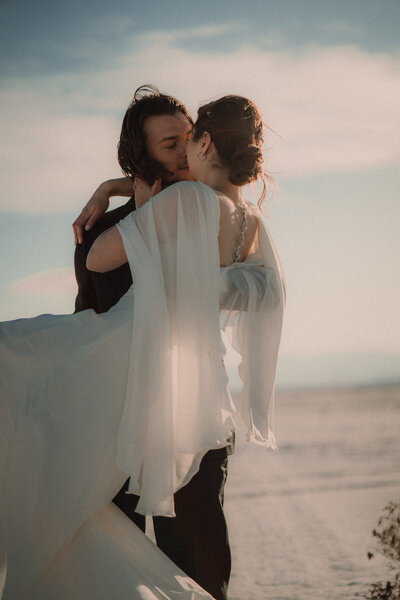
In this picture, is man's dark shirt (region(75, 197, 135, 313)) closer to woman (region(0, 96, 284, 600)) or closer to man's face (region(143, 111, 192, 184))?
man's face (region(143, 111, 192, 184))

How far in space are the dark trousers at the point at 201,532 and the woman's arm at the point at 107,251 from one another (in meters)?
0.94

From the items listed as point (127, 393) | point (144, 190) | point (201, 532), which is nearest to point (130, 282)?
point (144, 190)

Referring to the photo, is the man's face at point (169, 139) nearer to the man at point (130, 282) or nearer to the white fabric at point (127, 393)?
the man at point (130, 282)

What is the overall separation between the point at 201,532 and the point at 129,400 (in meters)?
0.71

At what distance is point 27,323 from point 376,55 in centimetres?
742

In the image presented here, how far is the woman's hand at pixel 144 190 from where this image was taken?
371cm

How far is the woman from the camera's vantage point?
111 inches

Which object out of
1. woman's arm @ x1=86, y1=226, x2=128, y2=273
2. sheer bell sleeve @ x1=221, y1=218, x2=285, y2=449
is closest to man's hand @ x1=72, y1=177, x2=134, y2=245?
woman's arm @ x1=86, y1=226, x2=128, y2=273

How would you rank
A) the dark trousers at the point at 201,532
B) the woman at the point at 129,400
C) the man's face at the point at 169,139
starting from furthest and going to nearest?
1. the man's face at the point at 169,139
2. the dark trousers at the point at 201,532
3. the woman at the point at 129,400

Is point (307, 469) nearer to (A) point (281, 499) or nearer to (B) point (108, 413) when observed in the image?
(A) point (281, 499)

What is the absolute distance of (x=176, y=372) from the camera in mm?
2992

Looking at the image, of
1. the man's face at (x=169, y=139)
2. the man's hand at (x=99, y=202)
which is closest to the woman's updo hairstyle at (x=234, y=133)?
the man's face at (x=169, y=139)

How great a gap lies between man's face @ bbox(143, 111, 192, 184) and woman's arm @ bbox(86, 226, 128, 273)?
0.69m

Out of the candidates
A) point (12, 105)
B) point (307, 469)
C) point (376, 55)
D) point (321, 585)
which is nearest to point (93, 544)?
point (321, 585)
